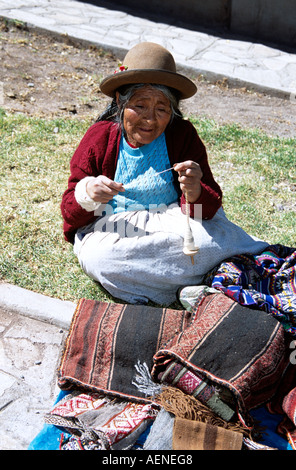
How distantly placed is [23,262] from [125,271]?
0.78 metres

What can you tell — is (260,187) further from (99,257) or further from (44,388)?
(44,388)

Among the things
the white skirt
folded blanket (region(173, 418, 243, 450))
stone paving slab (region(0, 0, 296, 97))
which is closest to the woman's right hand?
the white skirt

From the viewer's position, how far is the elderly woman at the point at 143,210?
3.17 meters

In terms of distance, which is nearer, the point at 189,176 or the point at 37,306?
the point at 189,176

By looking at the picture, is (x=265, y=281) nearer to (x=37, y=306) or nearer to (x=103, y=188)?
(x=103, y=188)

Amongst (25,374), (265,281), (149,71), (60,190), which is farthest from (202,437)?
(60,190)

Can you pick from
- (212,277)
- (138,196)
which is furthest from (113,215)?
(212,277)

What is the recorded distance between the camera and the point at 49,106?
225 inches

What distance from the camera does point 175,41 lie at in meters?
7.20

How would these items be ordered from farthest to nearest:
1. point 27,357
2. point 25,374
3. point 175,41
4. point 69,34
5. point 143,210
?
1. point 175,41
2. point 69,34
3. point 143,210
4. point 27,357
5. point 25,374

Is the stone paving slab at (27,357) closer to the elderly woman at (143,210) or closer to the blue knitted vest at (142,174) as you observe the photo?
the elderly woman at (143,210)

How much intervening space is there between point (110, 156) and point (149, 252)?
2.03 ft

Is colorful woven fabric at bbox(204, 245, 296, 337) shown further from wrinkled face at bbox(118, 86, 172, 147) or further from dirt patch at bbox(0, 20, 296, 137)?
dirt patch at bbox(0, 20, 296, 137)

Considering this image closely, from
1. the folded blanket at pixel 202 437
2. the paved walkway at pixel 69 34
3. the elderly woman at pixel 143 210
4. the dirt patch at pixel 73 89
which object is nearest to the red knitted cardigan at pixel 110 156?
the elderly woman at pixel 143 210
